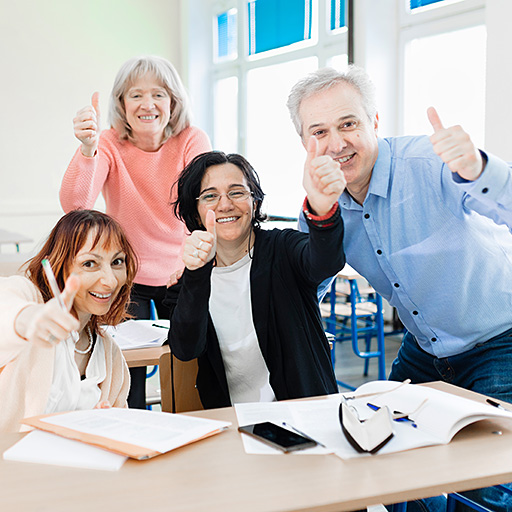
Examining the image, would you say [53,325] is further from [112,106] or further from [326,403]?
[112,106]

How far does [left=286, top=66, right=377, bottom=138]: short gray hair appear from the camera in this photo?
1665mm

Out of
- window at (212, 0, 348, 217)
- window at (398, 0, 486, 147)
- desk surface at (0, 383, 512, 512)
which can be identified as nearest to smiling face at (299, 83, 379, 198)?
desk surface at (0, 383, 512, 512)

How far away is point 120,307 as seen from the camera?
1.72 metres

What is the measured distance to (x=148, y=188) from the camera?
2543 millimetres

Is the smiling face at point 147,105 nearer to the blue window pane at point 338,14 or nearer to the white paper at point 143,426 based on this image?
the white paper at point 143,426

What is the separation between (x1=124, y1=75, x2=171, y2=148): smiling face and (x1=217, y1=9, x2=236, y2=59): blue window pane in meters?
4.64

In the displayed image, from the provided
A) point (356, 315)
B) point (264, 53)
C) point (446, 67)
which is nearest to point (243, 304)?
point (356, 315)

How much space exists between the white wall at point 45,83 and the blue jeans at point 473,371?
189 inches

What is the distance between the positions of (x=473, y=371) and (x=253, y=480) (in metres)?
0.83

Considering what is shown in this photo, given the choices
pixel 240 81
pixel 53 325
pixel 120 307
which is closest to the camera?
pixel 53 325

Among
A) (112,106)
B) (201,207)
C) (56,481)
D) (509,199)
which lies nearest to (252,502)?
(56,481)

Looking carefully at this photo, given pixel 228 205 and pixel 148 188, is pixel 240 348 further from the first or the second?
pixel 148 188

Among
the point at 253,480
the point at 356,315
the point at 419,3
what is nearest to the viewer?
the point at 253,480

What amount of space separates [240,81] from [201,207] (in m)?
5.23
